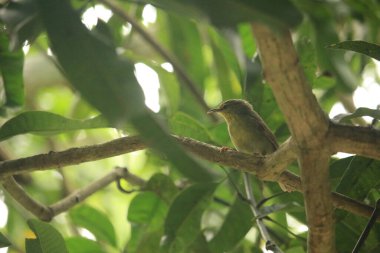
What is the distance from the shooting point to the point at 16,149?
428 centimetres

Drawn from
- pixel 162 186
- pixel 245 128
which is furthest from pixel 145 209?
pixel 245 128

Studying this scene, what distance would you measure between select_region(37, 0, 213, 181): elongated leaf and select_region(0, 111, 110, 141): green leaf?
1103 millimetres

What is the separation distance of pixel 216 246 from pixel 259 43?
163cm

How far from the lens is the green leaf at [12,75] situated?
2.36 metres

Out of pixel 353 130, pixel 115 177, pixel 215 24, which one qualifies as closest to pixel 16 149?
pixel 115 177

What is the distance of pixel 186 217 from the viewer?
262 cm

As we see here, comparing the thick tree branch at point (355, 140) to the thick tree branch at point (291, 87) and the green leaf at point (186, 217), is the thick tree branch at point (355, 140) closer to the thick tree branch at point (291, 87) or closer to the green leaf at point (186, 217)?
the thick tree branch at point (291, 87)

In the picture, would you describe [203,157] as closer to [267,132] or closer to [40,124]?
[40,124]

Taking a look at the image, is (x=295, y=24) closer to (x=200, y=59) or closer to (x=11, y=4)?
(x=11, y=4)

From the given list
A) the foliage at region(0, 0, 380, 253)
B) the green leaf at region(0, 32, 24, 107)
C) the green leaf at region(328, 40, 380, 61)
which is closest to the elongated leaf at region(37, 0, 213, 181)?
the foliage at region(0, 0, 380, 253)

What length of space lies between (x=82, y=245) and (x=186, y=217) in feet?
1.91

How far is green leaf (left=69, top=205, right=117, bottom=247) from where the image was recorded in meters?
3.19

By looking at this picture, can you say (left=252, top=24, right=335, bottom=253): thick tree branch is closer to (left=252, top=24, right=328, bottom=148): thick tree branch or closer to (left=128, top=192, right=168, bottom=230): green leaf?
(left=252, top=24, right=328, bottom=148): thick tree branch

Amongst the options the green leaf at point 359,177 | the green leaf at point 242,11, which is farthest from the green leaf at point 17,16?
the green leaf at point 359,177
